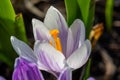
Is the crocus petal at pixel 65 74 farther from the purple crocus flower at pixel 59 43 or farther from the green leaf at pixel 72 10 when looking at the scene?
the green leaf at pixel 72 10

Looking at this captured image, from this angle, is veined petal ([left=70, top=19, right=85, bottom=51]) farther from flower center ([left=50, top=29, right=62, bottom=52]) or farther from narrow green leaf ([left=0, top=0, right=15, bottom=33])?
narrow green leaf ([left=0, top=0, right=15, bottom=33])

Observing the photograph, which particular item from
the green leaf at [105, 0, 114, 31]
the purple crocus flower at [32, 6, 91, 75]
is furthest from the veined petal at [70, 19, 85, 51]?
the green leaf at [105, 0, 114, 31]

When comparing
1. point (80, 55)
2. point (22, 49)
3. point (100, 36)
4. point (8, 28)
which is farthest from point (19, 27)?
point (100, 36)

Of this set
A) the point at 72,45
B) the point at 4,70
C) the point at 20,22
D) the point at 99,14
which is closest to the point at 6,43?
the point at 20,22

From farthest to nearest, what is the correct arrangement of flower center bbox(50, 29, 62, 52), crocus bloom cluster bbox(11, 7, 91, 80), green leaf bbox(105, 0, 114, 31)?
1. green leaf bbox(105, 0, 114, 31)
2. flower center bbox(50, 29, 62, 52)
3. crocus bloom cluster bbox(11, 7, 91, 80)

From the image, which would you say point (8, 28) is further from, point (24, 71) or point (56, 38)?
point (24, 71)

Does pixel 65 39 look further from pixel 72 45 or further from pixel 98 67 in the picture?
pixel 98 67
